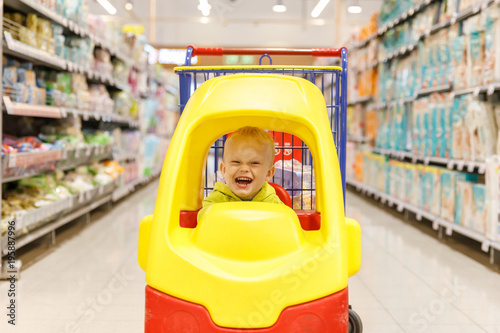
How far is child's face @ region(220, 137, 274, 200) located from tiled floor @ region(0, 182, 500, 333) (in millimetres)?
877

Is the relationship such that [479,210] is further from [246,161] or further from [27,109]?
[27,109]

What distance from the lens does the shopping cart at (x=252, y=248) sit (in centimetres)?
129

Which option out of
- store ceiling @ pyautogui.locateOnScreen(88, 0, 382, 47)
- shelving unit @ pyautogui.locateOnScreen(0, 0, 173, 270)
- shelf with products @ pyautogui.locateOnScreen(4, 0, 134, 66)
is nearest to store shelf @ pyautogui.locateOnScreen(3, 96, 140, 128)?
shelving unit @ pyautogui.locateOnScreen(0, 0, 173, 270)

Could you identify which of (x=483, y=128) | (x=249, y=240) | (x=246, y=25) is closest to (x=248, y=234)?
(x=249, y=240)

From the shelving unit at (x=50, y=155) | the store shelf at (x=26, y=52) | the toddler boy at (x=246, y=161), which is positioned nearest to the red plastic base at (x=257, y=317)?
the toddler boy at (x=246, y=161)

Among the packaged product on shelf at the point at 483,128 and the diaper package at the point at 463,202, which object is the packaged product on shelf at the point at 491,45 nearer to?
the packaged product on shelf at the point at 483,128


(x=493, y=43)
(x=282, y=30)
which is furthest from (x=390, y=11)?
(x=282, y=30)

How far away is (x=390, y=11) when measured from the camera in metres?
5.62

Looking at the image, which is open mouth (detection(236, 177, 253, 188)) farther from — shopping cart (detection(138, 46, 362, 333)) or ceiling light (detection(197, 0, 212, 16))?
ceiling light (detection(197, 0, 212, 16))

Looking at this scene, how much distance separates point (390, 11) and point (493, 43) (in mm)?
2519

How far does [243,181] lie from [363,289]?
1366 millimetres

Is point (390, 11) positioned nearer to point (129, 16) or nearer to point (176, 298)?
point (176, 298)

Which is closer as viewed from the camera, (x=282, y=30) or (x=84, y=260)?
(x=84, y=260)

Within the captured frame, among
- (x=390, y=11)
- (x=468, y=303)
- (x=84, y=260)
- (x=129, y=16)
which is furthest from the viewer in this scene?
(x=129, y=16)
